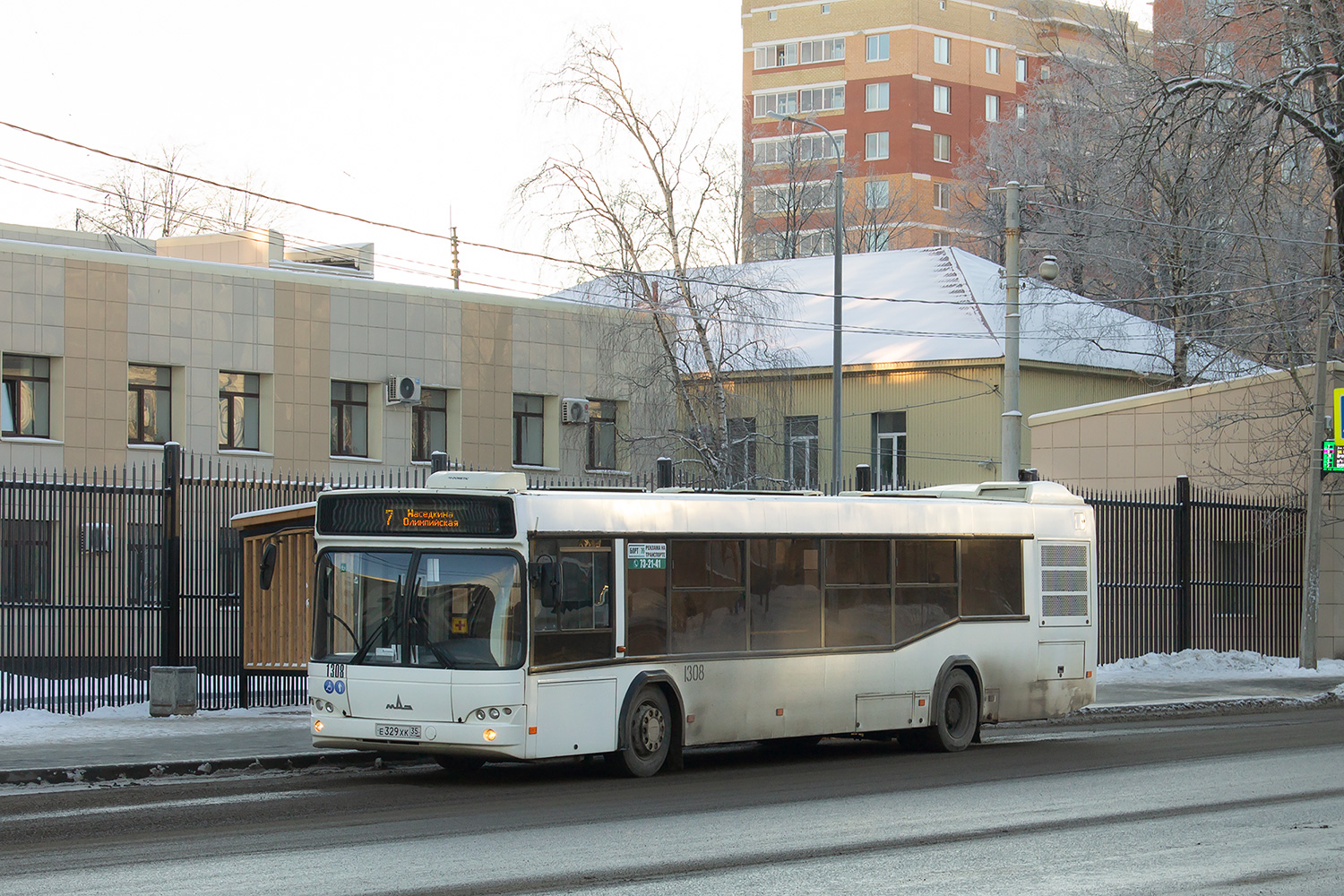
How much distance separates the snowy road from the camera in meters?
9.15

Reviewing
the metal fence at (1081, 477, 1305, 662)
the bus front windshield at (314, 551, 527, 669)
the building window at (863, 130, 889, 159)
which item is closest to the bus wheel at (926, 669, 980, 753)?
the bus front windshield at (314, 551, 527, 669)

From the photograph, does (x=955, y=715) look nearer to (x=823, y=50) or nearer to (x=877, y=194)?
(x=877, y=194)

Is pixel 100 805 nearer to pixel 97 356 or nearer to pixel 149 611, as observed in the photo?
pixel 149 611

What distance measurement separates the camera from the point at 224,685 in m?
19.0

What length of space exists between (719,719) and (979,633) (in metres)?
3.73

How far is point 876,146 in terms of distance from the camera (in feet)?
320

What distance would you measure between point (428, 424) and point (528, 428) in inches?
113

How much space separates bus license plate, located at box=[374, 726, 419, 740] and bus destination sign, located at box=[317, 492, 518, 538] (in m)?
1.57

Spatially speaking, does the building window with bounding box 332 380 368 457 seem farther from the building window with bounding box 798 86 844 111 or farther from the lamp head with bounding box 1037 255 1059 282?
the building window with bounding box 798 86 844 111

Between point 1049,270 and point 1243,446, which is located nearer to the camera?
point 1049,270

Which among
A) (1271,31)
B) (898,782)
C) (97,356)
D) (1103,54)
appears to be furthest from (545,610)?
(1103,54)

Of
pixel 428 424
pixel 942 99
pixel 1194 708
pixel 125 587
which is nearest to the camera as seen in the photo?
pixel 125 587

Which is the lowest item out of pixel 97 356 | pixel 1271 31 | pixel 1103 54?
pixel 97 356

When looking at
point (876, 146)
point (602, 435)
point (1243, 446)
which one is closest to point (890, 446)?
point (602, 435)
